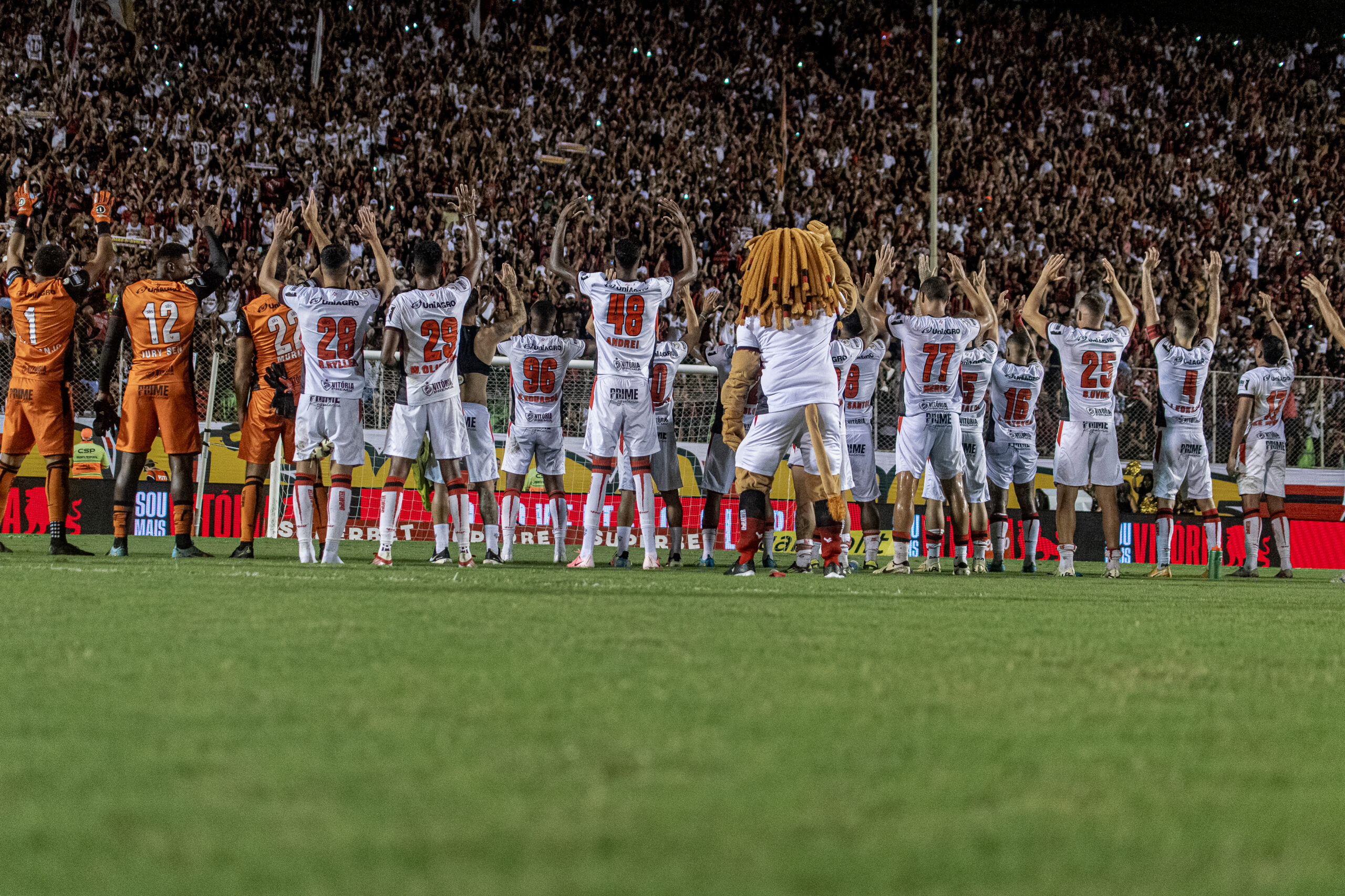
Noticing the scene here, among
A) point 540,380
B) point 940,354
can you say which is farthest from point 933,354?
point 540,380

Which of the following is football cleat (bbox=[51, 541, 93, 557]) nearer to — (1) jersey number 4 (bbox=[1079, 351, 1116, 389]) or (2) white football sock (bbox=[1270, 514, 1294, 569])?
(1) jersey number 4 (bbox=[1079, 351, 1116, 389])

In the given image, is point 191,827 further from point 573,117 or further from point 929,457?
point 573,117

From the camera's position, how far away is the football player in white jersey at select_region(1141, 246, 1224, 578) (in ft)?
35.1

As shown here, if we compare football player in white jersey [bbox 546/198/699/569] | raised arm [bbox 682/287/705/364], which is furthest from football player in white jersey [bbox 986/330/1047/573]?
football player in white jersey [bbox 546/198/699/569]

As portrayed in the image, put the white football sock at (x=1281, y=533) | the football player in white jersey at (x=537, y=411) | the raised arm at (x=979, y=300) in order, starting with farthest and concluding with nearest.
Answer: the white football sock at (x=1281, y=533) < the football player in white jersey at (x=537, y=411) < the raised arm at (x=979, y=300)

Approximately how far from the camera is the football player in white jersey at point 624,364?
9125 mm

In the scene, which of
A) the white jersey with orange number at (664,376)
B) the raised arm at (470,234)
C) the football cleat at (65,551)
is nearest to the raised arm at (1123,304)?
the white jersey with orange number at (664,376)

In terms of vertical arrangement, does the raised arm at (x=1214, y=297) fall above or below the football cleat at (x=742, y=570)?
above

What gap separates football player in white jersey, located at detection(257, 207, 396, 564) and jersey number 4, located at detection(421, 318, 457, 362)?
40cm

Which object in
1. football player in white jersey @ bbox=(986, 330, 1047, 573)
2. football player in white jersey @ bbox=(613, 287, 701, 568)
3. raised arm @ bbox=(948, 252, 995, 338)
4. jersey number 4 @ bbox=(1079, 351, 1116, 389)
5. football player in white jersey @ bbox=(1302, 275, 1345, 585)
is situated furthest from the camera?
football player in white jersey @ bbox=(986, 330, 1047, 573)

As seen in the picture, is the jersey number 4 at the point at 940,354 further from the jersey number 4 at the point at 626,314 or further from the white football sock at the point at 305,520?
the white football sock at the point at 305,520

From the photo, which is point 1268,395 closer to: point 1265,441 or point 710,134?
point 1265,441

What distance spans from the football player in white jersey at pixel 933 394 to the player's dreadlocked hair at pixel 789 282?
1928mm

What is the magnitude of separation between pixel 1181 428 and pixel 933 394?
2637mm
